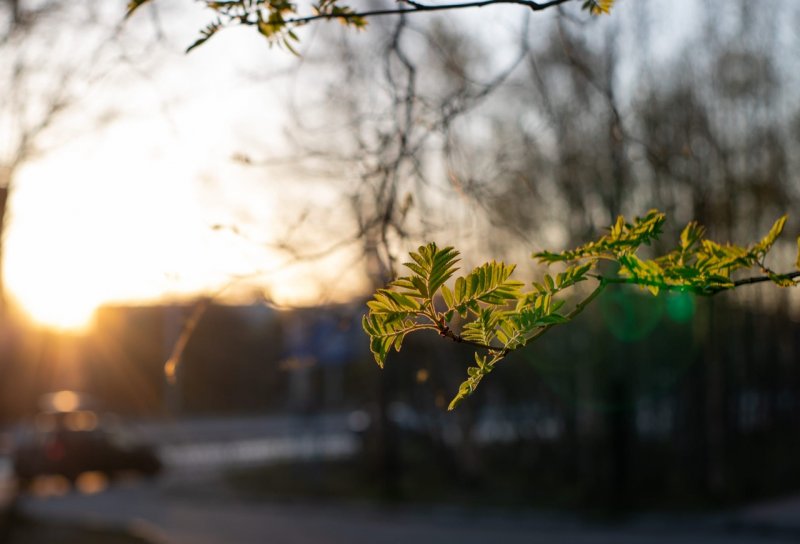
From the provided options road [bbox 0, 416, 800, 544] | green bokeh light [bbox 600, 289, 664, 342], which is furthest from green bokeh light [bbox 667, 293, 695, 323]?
road [bbox 0, 416, 800, 544]

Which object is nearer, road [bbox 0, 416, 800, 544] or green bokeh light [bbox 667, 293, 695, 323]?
road [bbox 0, 416, 800, 544]

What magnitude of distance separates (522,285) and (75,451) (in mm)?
23092

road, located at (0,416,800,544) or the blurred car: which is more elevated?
the blurred car

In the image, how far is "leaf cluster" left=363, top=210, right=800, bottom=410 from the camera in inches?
77.7

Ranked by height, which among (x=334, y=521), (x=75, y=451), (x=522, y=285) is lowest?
(x=334, y=521)

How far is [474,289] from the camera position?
6.49 ft

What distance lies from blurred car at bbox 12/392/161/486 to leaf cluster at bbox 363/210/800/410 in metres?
22.3

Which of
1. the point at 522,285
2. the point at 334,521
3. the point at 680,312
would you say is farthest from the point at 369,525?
the point at 522,285

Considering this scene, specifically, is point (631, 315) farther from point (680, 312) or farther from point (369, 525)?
point (369, 525)

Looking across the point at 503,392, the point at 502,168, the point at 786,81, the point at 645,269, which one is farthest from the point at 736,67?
the point at 645,269

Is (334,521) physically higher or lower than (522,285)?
lower

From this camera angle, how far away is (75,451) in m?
23.5

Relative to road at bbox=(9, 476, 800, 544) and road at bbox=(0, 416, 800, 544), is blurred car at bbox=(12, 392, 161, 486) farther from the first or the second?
road at bbox=(9, 476, 800, 544)

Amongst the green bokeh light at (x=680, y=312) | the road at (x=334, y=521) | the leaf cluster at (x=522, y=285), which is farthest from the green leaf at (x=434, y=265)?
the green bokeh light at (x=680, y=312)
